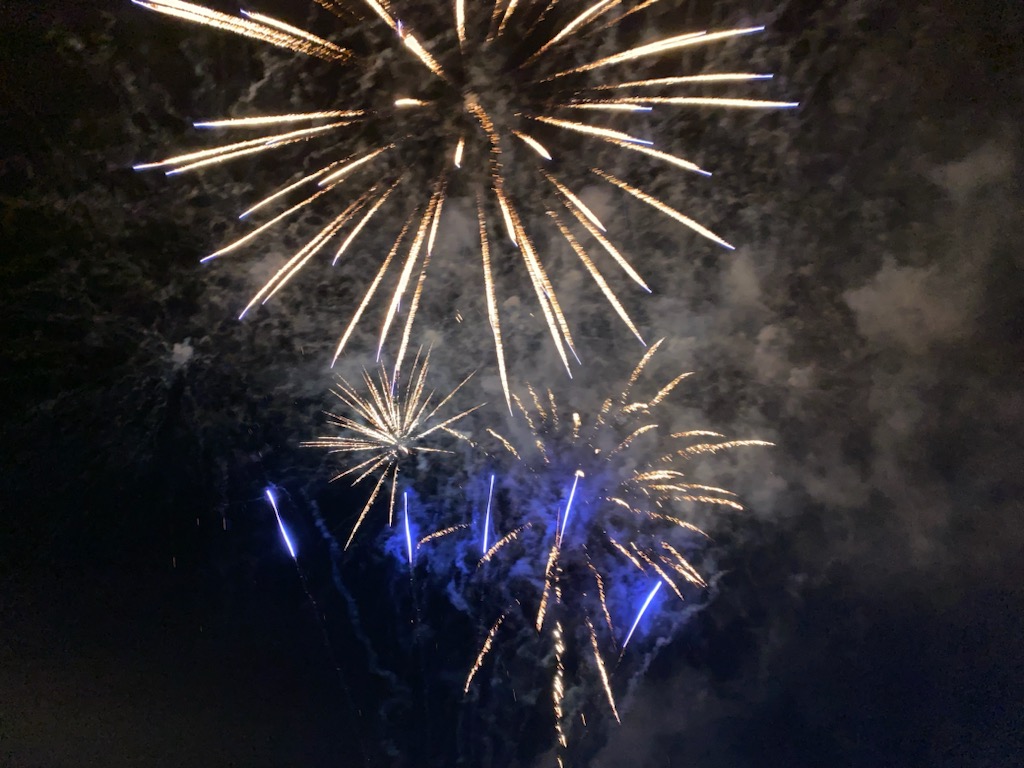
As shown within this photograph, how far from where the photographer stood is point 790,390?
4.21 meters

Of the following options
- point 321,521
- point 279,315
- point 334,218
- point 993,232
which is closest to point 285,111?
point 334,218

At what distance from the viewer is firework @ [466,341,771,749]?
4309mm

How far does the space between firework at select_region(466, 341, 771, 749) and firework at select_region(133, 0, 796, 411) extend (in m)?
0.87

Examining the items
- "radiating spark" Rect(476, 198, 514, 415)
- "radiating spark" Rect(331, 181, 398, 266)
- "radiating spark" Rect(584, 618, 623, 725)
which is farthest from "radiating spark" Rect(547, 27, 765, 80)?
"radiating spark" Rect(584, 618, 623, 725)

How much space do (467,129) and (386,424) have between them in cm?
209

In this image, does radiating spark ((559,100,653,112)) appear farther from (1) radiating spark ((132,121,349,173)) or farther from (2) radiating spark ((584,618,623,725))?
(2) radiating spark ((584,618,623,725))

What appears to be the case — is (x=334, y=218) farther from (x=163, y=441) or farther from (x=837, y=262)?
(x=837, y=262)

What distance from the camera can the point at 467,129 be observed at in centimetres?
343

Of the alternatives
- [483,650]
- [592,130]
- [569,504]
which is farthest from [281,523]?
[592,130]

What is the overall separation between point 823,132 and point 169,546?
547cm

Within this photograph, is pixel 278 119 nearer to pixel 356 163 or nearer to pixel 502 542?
pixel 356 163

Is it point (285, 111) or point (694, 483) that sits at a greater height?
point (285, 111)

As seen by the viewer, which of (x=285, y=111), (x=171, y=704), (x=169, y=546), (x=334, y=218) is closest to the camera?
(x=285, y=111)

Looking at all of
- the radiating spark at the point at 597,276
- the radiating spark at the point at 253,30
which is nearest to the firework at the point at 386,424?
the radiating spark at the point at 597,276
